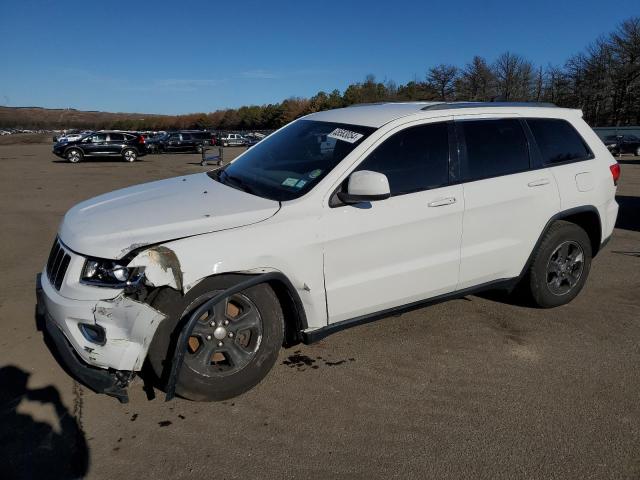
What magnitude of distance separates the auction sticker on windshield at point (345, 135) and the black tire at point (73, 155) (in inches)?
1034

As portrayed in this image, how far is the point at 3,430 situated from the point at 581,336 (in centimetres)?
414

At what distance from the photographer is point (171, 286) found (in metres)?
2.79

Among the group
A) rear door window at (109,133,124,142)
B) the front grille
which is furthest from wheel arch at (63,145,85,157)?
the front grille

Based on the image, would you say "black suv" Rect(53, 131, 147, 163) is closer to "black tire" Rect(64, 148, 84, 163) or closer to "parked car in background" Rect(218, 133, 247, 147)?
"black tire" Rect(64, 148, 84, 163)

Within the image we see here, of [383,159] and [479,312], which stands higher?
[383,159]

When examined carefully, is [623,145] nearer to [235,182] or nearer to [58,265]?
[235,182]

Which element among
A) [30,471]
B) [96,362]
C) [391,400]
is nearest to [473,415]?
[391,400]

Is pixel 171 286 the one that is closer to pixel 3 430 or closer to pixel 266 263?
pixel 266 263

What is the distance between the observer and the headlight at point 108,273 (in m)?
2.78

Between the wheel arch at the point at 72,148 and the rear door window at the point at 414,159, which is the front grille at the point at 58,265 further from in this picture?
the wheel arch at the point at 72,148

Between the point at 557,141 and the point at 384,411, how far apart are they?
114 inches

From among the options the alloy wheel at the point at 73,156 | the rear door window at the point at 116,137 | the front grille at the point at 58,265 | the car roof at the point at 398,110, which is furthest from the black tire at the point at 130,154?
the front grille at the point at 58,265

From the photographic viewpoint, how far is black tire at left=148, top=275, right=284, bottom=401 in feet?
9.33

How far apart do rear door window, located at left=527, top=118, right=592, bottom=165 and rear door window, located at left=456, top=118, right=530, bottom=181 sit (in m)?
0.20
